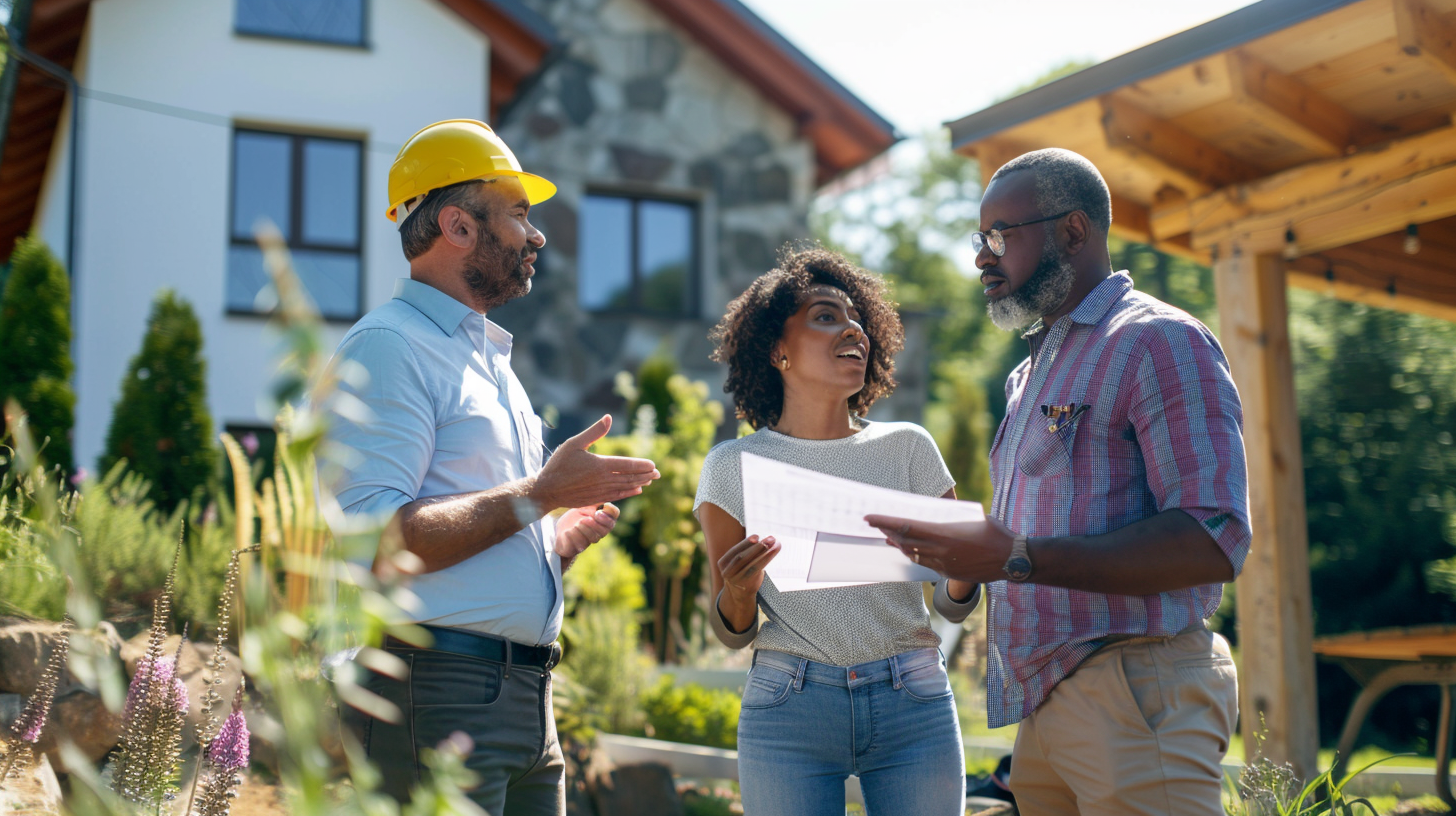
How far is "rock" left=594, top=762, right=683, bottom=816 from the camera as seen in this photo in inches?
181

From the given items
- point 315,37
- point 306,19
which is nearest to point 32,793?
point 315,37

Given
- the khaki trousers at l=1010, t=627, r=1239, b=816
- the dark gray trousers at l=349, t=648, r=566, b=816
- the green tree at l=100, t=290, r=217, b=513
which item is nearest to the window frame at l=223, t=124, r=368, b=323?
the green tree at l=100, t=290, r=217, b=513

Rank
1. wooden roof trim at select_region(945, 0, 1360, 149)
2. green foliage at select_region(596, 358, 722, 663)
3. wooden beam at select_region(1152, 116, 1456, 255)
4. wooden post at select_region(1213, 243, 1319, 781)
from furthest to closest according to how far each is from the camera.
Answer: green foliage at select_region(596, 358, 722, 663)
wooden post at select_region(1213, 243, 1319, 781)
wooden beam at select_region(1152, 116, 1456, 255)
wooden roof trim at select_region(945, 0, 1360, 149)

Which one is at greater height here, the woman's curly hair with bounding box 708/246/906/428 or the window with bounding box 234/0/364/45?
the window with bounding box 234/0/364/45

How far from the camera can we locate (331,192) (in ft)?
34.1

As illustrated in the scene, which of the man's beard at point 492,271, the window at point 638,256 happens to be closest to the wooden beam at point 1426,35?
the man's beard at point 492,271

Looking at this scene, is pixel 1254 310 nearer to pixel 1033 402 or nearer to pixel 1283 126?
pixel 1283 126

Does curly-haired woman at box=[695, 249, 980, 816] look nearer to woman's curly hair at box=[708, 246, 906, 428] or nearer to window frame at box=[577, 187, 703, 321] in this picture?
woman's curly hair at box=[708, 246, 906, 428]

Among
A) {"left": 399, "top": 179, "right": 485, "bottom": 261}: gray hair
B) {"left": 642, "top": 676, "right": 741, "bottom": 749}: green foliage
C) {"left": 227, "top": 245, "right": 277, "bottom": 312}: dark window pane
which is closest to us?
{"left": 399, "top": 179, "right": 485, "bottom": 261}: gray hair

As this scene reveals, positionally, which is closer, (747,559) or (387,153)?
(747,559)

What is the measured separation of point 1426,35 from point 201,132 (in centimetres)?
909

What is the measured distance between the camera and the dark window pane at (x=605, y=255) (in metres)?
11.5

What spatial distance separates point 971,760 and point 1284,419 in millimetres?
1998

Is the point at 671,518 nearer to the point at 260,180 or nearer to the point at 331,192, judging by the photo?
the point at 331,192
